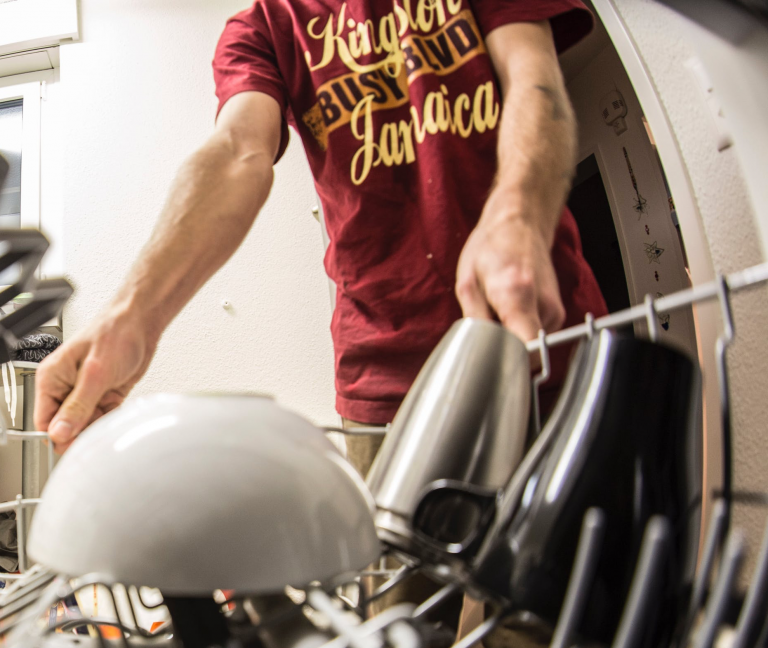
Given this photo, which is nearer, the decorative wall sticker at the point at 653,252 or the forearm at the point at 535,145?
the forearm at the point at 535,145

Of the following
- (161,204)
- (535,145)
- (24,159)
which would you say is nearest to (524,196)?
(535,145)

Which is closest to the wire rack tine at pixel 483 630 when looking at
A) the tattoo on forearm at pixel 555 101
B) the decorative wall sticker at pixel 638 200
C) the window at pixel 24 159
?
the tattoo on forearm at pixel 555 101

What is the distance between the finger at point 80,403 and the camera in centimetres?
31

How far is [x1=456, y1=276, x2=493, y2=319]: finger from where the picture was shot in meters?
0.29

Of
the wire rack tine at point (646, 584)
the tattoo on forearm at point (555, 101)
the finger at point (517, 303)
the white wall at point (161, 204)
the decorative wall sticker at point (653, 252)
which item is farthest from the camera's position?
the white wall at point (161, 204)

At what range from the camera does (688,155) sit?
1.49ft

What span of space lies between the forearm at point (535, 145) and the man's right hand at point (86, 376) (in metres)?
0.25

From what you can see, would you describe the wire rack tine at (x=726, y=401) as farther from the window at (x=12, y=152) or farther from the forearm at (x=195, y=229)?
the window at (x=12, y=152)

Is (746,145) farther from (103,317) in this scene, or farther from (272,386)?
(272,386)

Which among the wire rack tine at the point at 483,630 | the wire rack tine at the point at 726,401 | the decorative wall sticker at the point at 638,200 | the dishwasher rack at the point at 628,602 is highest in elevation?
the decorative wall sticker at the point at 638,200

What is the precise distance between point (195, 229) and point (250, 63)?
29 centimetres

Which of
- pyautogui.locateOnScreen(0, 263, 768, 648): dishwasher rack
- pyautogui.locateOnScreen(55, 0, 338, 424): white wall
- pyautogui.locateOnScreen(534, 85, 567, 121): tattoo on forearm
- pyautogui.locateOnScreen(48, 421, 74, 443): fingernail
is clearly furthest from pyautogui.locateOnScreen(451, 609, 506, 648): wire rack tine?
pyautogui.locateOnScreen(55, 0, 338, 424): white wall

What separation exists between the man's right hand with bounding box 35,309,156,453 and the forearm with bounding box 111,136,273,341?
0.02m

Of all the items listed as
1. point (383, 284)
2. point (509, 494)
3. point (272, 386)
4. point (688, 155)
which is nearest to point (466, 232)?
point (383, 284)
